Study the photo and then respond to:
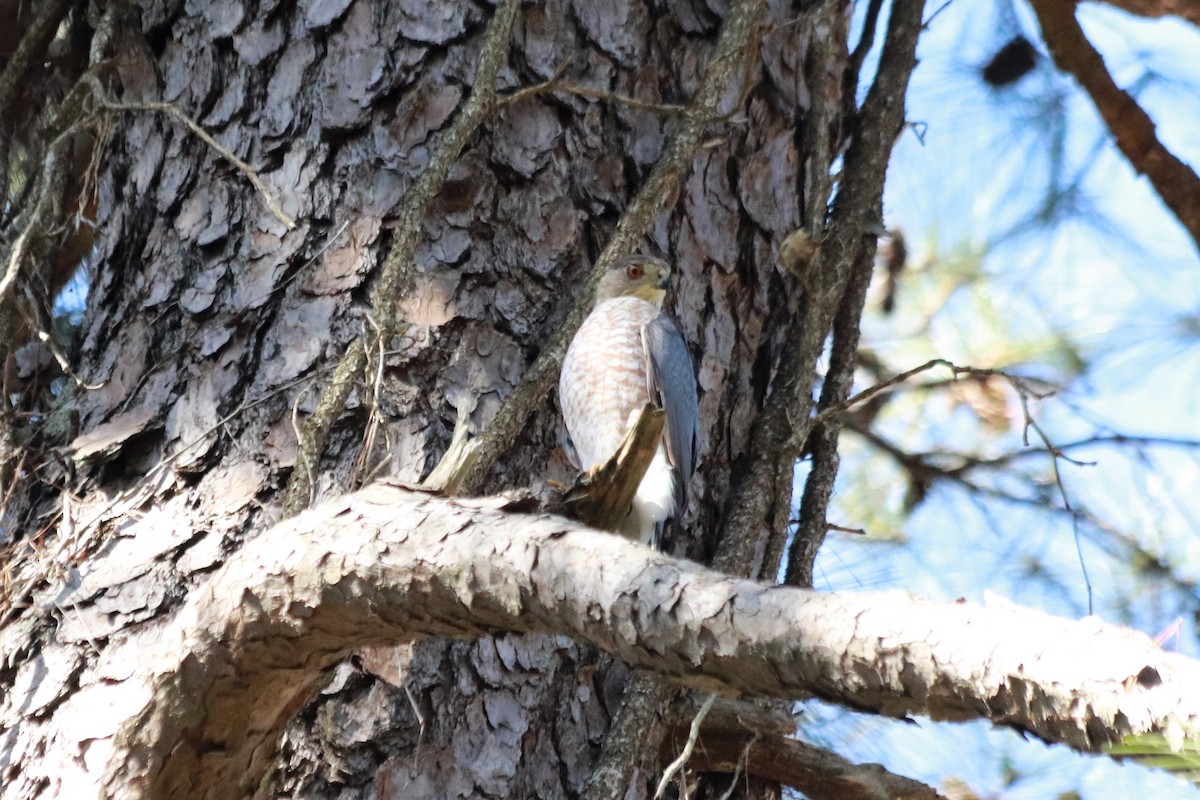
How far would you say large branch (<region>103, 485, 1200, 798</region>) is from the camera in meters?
1.25

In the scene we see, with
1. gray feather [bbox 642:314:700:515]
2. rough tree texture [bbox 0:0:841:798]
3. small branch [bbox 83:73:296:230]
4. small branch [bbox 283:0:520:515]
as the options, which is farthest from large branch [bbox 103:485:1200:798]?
gray feather [bbox 642:314:700:515]

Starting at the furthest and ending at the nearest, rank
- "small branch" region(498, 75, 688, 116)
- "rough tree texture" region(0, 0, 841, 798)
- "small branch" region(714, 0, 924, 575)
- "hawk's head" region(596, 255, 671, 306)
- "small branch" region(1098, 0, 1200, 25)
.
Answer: "small branch" region(1098, 0, 1200, 25) < "hawk's head" region(596, 255, 671, 306) < "small branch" region(714, 0, 924, 575) < "small branch" region(498, 75, 688, 116) < "rough tree texture" region(0, 0, 841, 798)

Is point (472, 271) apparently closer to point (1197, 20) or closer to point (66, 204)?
point (66, 204)

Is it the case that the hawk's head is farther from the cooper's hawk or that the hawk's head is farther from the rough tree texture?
the rough tree texture

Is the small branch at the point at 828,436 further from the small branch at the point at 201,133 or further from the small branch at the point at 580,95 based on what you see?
the small branch at the point at 201,133

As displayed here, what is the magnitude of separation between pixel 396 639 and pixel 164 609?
Answer: 72 centimetres

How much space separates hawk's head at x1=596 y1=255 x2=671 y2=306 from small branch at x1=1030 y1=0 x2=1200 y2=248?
1478mm

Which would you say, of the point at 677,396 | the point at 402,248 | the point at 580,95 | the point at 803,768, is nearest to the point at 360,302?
the point at 402,248

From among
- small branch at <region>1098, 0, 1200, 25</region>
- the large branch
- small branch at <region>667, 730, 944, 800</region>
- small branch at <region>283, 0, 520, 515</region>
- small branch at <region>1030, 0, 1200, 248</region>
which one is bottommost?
the large branch

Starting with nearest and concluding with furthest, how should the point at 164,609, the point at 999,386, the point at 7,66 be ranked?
the point at 164,609 < the point at 7,66 < the point at 999,386

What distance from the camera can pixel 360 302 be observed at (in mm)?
2799

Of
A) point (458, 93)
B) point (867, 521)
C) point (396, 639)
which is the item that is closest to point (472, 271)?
point (458, 93)

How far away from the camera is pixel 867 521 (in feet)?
14.6

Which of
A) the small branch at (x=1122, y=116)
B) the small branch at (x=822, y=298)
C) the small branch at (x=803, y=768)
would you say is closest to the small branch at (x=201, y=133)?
the small branch at (x=822, y=298)
